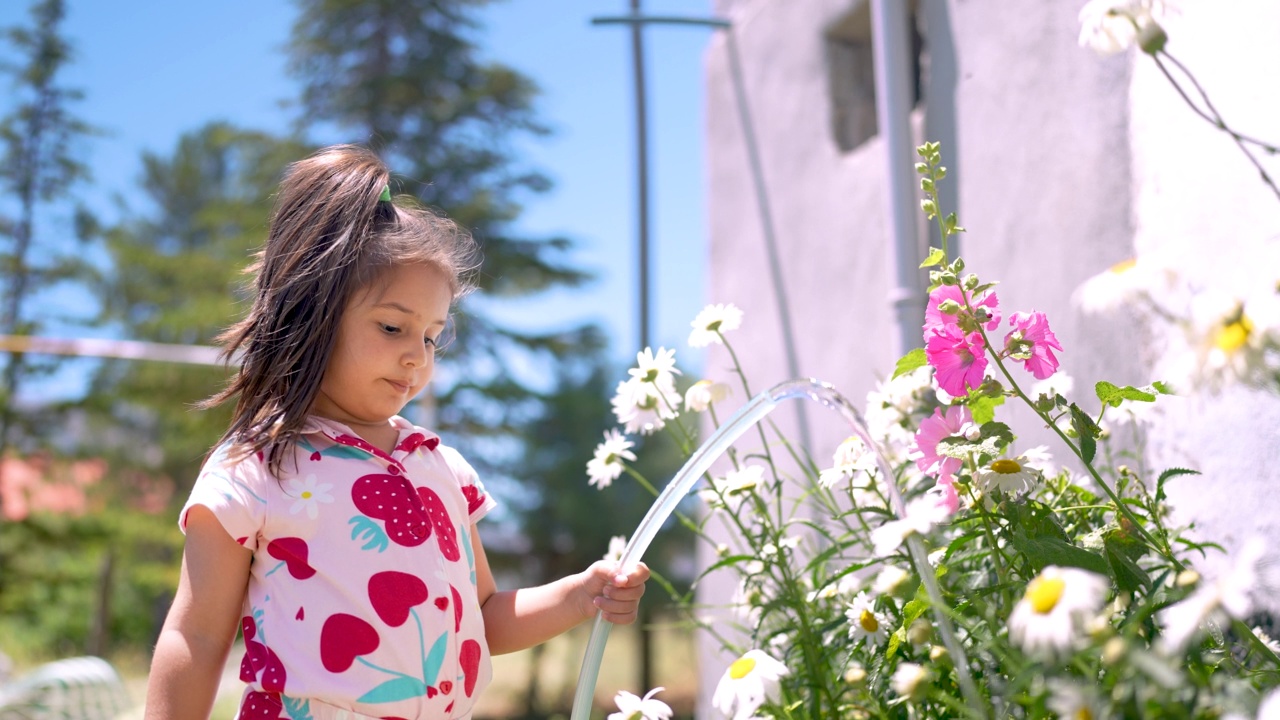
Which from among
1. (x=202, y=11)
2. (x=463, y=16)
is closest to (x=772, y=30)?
(x=463, y=16)

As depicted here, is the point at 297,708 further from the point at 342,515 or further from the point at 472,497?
the point at 472,497

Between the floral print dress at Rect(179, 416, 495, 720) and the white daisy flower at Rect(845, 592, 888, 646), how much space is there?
0.46 meters

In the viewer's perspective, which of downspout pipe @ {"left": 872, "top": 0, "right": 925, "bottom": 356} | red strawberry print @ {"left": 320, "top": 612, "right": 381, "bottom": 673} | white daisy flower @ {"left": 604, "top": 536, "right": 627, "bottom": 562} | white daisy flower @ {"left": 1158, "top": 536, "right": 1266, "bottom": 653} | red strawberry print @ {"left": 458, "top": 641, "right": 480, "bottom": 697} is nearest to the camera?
white daisy flower @ {"left": 1158, "top": 536, "right": 1266, "bottom": 653}

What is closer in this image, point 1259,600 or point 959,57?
point 1259,600

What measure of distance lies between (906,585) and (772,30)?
2569 mm

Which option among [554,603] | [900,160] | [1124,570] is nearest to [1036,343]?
[1124,570]

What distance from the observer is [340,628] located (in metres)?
1.14

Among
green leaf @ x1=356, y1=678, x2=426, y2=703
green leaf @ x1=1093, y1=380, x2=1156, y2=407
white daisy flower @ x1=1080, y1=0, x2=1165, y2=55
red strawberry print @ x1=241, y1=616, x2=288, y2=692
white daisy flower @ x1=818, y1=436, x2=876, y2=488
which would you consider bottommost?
green leaf @ x1=356, y1=678, x2=426, y2=703

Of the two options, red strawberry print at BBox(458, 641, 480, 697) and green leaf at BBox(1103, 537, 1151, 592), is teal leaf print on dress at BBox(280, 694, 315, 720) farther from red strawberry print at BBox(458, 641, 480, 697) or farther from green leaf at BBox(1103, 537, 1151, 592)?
green leaf at BBox(1103, 537, 1151, 592)

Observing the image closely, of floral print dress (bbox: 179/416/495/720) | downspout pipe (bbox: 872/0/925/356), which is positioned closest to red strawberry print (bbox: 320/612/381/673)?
floral print dress (bbox: 179/416/495/720)

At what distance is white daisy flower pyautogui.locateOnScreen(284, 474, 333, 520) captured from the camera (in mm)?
1184

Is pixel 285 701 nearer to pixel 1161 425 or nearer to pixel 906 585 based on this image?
pixel 906 585

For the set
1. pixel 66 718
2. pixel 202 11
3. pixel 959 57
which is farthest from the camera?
pixel 202 11

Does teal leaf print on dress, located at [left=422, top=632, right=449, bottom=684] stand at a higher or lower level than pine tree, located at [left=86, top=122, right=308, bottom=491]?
lower
